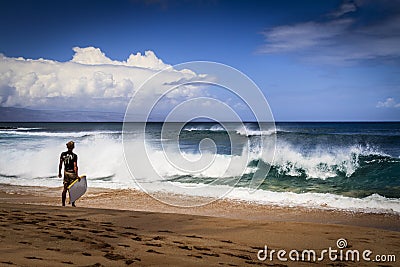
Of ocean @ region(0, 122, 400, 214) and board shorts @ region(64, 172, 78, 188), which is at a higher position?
board shorts @ region(64, 172, 78, 188)

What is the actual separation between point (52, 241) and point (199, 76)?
3511 millimetres

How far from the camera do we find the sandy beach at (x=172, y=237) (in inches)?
187

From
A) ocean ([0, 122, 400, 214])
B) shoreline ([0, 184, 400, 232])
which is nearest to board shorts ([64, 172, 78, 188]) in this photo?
shoreline ([0, 184, 400, 232])

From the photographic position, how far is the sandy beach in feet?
15.6

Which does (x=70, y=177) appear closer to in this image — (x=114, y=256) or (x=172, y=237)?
(x=172, y=237)

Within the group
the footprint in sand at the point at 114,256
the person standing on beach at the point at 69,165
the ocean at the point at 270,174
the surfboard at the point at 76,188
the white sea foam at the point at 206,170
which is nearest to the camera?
the footprint in sand at the point at 114,256

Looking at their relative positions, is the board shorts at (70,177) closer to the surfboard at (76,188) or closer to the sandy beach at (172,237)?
the surfboard at (76,188)

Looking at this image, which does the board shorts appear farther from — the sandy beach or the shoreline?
the sandy beach

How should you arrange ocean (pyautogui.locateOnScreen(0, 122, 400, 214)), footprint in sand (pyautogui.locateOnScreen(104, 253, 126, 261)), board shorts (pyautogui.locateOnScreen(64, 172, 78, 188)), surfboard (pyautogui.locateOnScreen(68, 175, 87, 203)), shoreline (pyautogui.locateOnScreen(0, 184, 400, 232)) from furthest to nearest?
ocean (pyautogui.locateOnScreen(0, 122, 400, 214)), surfboard (pyautogui.locateOnScreen(68, 175, 87, 203)), board shorts (pyautogui.locateOnScreen(64, 172, 78, 188)), shoreline (pyautogui.locateOnScreen(0, 184, 400, 232)), footprint in sand (pyautogui.locateOnScreen(104, 253, 126, 261))

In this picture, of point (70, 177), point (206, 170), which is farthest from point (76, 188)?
point (206, 170)

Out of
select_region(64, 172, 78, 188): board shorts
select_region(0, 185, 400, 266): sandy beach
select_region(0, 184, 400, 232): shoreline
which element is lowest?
select_region(0, 184, 400, 232): shoreline

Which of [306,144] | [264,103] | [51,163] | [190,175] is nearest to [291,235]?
[264,103]

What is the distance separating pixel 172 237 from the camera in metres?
5.79

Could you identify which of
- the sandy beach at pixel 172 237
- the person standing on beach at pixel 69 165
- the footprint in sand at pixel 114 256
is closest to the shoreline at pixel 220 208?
the sandy beach at pixel 172 237
